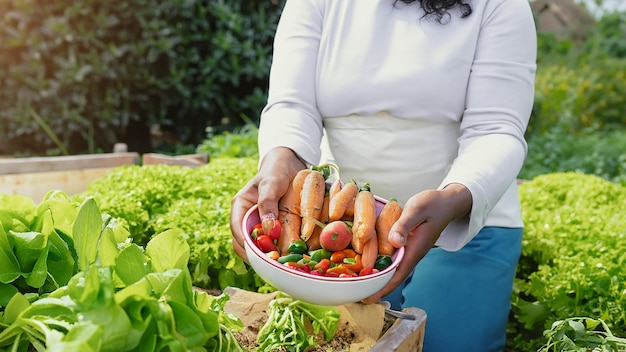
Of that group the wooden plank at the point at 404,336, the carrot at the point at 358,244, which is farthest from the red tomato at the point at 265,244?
the wooden plank at the point at 404,336

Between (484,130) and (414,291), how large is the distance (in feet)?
1.93

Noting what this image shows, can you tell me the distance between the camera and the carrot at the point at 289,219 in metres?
1.76

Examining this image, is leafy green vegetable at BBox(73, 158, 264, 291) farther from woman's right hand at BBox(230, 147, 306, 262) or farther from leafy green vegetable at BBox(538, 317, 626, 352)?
leafy green vegetable at BBox(538, 317, 626, 352)

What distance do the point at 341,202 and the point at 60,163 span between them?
7.94 ft

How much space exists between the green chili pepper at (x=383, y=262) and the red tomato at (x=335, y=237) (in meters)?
0.09

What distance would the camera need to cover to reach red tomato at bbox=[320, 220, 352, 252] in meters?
1.71

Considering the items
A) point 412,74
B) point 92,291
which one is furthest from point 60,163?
point 92,291

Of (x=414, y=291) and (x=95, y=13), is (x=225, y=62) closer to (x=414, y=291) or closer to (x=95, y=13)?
(x=95, y=13)

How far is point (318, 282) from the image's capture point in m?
1.56

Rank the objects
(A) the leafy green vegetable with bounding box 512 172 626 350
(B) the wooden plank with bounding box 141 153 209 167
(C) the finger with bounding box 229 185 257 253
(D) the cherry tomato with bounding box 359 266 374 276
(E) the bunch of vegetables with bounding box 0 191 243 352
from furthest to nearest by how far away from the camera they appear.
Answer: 1. (B) the wooden plank with bounding box 141 153 209 167
2. (A) the leafy green vegetable with bounding box 512 172 626 350
3. (C) the finger with bounding box 229 185 257 253
4. (D) the cherry tomato with bounding box 359 266 374 276
5. (E) the bunch of vegetables with bounding box 0 191 243 352

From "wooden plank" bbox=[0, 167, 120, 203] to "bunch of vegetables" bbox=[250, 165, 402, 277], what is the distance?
87.9 inches

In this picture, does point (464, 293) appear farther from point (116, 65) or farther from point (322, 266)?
point (116, 65)

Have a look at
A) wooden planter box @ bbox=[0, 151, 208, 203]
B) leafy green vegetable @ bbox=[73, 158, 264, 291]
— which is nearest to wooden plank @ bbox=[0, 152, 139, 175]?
wooden planter box @ bbox=[0, 151, 208, 203]

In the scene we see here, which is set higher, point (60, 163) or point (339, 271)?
Answer: point (339, 271)
